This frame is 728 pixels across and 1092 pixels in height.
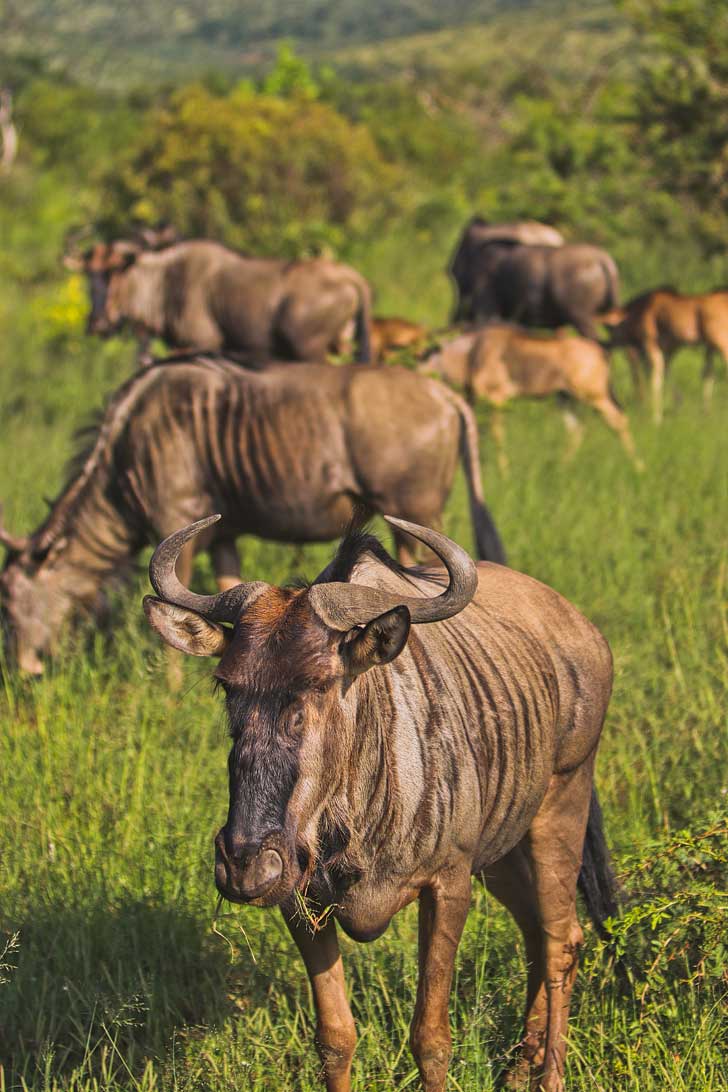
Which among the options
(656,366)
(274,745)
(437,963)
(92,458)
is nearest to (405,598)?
(274,745)

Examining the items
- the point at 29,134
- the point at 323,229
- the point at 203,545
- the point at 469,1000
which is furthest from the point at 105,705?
the point at 29,134

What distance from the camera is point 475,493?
6.31m

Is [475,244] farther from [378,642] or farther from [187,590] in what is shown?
[378,642]

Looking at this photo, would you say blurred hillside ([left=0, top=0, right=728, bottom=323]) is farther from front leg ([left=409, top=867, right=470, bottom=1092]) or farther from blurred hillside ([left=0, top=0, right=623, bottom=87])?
blurred hillside ([left=0, top=0, right=623, bottom=87])

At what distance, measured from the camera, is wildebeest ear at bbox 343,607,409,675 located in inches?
105

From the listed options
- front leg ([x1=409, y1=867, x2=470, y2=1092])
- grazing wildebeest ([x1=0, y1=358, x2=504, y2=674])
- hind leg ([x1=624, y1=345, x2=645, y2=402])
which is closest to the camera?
front leg ([x1=409, y1=867, x2=470, y2=1092])

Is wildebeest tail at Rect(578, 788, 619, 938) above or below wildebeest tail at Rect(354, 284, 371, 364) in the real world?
above

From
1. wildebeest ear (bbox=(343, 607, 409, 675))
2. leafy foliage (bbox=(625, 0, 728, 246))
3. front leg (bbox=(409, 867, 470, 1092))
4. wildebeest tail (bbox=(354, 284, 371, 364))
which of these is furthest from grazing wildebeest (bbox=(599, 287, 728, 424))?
wildebeest ear (bbox=(343, 607, 409, 675))

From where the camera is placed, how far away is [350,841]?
2.87 metres

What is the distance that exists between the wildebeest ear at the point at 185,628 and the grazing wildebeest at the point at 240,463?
328 cm

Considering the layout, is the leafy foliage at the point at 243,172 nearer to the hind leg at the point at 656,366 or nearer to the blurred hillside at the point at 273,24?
the hind leg at the point at 656,366

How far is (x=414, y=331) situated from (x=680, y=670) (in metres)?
6.18

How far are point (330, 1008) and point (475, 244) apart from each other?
11.9 metres

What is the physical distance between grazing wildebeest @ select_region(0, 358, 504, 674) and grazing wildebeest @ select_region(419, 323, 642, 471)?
436 centimetres
